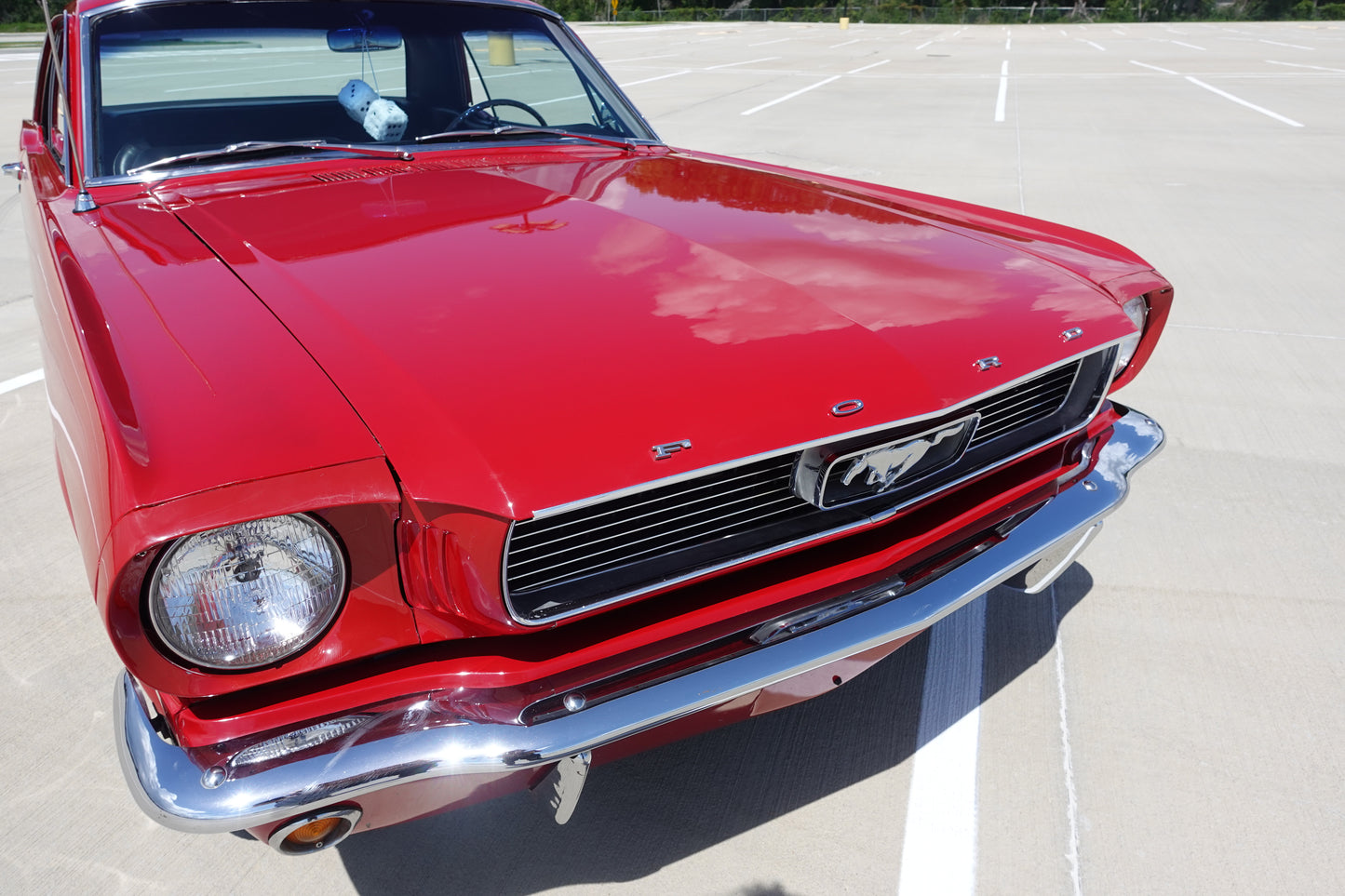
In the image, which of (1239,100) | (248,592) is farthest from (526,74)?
(1239,100)

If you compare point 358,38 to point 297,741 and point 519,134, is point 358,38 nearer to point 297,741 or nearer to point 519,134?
point 519,134

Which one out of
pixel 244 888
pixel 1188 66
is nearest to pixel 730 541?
pixel 244 888

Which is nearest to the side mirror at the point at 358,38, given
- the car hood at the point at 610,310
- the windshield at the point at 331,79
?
the windshield at the point at 331,79

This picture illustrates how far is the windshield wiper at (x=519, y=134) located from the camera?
267 cm

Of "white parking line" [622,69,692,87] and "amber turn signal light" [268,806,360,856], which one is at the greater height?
"white parking line" [622,69,692,87]

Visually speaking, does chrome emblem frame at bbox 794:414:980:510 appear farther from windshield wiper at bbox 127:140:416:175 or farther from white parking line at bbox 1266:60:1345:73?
white parking line at bbox 1266:60:1345:73

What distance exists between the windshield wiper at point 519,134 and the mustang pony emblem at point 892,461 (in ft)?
5.56

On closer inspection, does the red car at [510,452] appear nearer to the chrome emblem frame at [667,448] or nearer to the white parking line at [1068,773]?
the chrome emblem frame at [667,448]

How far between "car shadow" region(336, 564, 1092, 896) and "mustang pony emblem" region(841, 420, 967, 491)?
705 mm

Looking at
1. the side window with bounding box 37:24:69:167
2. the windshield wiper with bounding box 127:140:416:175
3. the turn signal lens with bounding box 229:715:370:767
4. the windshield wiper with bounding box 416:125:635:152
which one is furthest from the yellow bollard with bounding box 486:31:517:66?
the turn signal lens with bounding box 229:715:370:767

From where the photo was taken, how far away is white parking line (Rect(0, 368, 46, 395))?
369cm

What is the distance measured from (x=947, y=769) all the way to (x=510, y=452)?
1.24 meters

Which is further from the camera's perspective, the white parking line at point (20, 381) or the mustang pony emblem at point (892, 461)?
the white parking line at point (20, 381)

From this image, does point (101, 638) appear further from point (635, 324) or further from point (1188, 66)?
point (1188, 66)
